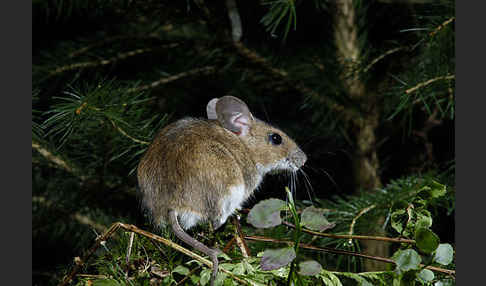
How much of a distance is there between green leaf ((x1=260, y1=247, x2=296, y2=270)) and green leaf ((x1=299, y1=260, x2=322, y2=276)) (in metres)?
0.03

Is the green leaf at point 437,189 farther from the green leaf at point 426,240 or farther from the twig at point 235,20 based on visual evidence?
the twig at point 235,20

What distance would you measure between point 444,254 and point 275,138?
899 mm

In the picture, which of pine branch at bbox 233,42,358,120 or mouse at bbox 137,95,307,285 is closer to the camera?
mouse at bbox 137,95,307,285

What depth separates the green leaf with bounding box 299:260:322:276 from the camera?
0.69 metres

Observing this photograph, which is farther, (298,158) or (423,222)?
(298,158)

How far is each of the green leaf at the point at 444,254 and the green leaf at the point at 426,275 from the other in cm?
→ 3

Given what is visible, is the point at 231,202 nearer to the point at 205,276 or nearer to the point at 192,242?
the point at 192,242

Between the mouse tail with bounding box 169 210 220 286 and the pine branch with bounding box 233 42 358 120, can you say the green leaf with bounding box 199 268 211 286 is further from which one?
the pine branch with bounding box 233 42 358 120

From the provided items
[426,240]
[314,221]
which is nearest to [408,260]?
[426,240]

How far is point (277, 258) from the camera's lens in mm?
688

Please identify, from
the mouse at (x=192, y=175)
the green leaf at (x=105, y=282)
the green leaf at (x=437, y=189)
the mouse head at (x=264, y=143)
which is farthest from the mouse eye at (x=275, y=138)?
the green leaf at (x=105, y=282)

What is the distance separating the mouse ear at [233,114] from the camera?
1.34m

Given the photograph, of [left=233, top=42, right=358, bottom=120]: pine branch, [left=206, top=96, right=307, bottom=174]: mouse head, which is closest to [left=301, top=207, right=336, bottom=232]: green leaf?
[left=206, top=96, right=307, bottom=174]: mouse head

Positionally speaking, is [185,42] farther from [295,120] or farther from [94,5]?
[295,120]
